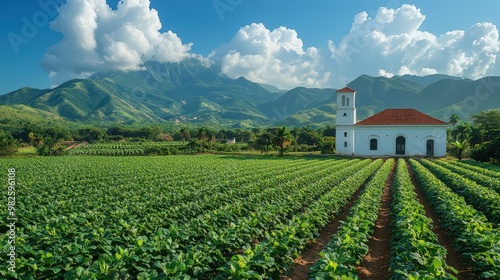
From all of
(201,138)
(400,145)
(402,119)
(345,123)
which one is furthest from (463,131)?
(201,138)

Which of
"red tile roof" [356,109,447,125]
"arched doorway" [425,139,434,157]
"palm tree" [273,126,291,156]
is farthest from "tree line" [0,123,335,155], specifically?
"arched doorway" [425,139,434,157]

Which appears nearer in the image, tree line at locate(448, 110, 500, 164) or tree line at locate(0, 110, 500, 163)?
tree line at locate(448, 110, 500, 164)

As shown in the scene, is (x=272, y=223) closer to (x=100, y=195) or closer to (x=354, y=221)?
(x=354, y=221)

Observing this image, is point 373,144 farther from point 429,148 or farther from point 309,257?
point 309,257

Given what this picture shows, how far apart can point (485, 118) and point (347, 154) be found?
44.5 m

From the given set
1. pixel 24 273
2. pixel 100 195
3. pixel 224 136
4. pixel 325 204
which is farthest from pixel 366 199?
pixel 224 136

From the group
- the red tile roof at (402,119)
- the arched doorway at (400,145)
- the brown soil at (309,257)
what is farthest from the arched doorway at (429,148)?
the brown soil at (309,257)

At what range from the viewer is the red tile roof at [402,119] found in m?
53.4

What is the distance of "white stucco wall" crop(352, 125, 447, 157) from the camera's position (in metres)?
52.2

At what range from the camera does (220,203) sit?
545 inches

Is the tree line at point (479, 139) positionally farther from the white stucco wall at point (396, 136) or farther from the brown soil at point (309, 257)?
the brown soil at point (309, 257)

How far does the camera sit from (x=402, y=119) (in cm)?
5462

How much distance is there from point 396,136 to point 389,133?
46.2 inches

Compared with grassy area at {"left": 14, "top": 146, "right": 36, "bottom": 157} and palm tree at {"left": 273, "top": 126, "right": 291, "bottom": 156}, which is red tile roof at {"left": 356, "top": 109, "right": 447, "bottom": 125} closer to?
palm tree at {"left": 273, "top": 126, "right": 291, "bottom": 156}
